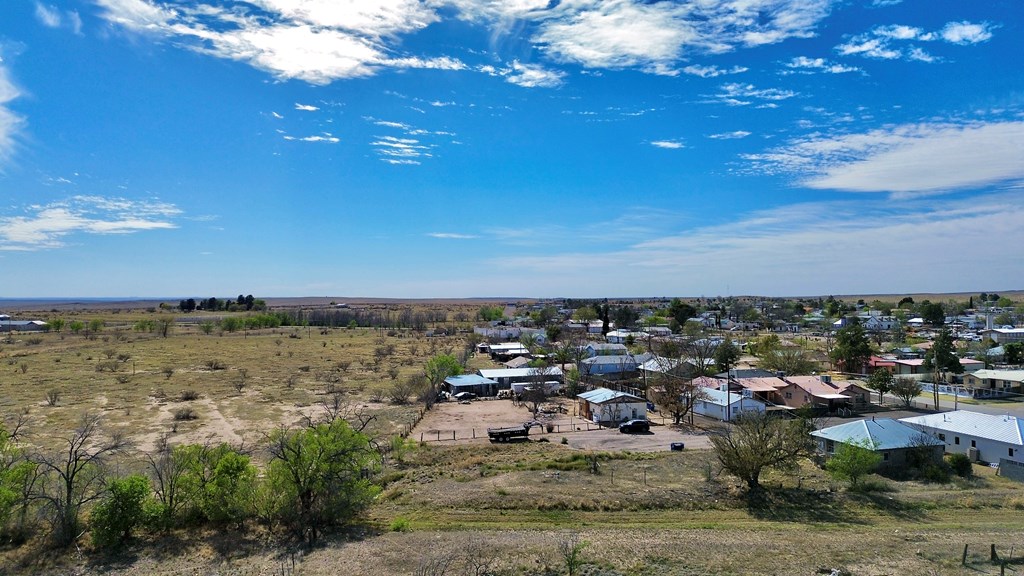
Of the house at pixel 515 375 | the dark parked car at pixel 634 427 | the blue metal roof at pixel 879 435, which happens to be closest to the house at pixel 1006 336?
the house at pixel 515 375

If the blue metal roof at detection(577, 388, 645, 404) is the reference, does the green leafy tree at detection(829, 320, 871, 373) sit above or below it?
above

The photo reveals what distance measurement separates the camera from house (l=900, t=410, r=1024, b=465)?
30875mm

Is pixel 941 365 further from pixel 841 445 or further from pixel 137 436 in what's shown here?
pixel 137 436

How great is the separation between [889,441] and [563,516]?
1909 cm

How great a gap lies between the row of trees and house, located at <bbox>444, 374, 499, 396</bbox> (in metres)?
31.6

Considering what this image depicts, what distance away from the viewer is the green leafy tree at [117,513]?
68.3ft

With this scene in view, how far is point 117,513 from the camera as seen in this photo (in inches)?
827

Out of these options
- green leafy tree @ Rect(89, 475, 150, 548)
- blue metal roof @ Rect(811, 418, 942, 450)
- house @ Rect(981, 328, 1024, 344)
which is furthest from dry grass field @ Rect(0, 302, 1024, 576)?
house @ Rect(981, 328, 1024, 344)

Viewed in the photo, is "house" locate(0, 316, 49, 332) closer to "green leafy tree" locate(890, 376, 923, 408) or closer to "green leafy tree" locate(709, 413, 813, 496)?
"green leafy tree" locate(709, 413, 813, 496)

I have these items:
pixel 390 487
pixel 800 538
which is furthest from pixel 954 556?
pixel 390 487

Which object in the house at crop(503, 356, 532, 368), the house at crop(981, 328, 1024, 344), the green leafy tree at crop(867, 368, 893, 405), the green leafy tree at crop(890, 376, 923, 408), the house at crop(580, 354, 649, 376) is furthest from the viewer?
the house at crop(981, 328, 1024, 344)

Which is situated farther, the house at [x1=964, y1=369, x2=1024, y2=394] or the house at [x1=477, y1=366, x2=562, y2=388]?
the house at [x1=477, y1=366, x2=562, y2=388]

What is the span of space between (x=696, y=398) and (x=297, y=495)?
32.6 meters

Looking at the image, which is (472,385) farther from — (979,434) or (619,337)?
(619,337)
